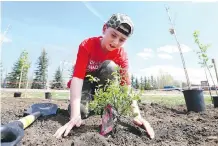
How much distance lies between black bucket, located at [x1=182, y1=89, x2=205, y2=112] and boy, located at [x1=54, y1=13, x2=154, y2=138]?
2.42 metres

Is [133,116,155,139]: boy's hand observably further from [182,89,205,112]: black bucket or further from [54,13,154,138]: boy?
[182,89,205,112]: black bucket

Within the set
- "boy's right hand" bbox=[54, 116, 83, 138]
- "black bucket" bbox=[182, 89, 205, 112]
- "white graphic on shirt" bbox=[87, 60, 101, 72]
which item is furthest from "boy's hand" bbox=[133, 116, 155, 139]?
"black bucket" bbox=[182, 89, 205, 112]

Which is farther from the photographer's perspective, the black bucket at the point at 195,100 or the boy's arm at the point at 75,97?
the black bucket at the point at 195,100

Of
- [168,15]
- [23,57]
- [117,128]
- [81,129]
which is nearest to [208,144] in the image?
[117,128]

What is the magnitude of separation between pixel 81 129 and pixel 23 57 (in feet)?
33.3

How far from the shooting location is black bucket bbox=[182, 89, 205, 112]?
14.6ft

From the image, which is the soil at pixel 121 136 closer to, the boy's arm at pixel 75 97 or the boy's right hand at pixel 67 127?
the boy's right hand at pixel 67 127

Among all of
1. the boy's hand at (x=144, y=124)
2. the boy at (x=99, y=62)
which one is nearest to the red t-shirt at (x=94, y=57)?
the boy at (x=99, y=62)

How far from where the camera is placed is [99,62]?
275 centimetres

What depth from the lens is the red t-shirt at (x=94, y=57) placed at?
234 cm

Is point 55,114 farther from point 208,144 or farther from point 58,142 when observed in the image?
point 208,144

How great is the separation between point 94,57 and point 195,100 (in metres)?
2.76

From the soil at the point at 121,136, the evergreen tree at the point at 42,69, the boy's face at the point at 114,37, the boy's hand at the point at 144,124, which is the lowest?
the soil at the point at 121,136

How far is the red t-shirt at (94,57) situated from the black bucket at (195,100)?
2.41 metres
